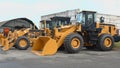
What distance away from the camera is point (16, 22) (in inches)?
1364

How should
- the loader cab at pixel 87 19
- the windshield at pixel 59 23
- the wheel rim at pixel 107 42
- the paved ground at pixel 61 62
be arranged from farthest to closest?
the windshield at pixel 59 23 → the loader cab at pixel 87 19 → the wheel rim at pixel 107 42 → the paved ground at pixel 61 62

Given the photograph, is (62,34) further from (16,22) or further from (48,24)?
(16,22)

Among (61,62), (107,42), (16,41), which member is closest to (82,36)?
(107,42)

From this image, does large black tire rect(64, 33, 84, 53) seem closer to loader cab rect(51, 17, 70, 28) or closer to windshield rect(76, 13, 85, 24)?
windshield rect(76, 13, 85, 24)

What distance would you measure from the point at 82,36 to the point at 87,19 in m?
1.13

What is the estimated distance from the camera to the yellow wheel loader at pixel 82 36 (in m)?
17.6

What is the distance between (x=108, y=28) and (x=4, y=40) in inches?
293

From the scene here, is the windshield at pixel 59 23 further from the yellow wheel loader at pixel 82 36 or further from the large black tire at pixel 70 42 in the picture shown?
the large black tire at pixel 70 42

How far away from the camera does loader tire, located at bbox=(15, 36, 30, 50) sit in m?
21.3

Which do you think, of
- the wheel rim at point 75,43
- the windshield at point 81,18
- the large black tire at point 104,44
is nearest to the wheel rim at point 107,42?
the large black tire at point 104,44

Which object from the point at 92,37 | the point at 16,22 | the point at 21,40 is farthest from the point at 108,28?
the point at 16,22

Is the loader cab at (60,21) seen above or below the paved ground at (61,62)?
above

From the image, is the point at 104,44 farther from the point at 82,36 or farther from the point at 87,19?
the point at 87,19

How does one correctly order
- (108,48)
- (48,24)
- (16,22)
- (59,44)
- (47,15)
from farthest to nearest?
(47,15), (16,22), (48,24), (108,48), (59,44)
